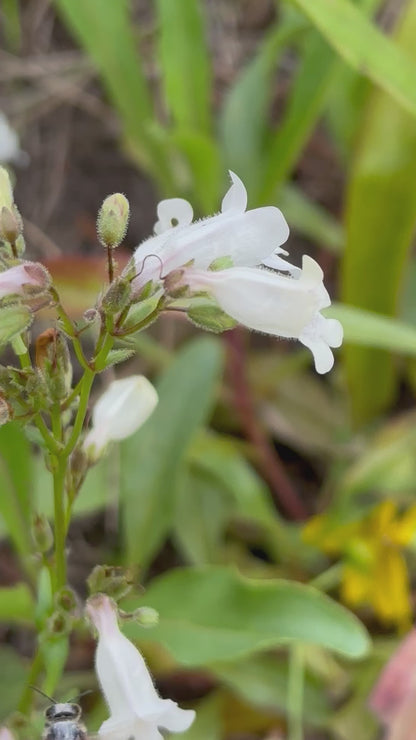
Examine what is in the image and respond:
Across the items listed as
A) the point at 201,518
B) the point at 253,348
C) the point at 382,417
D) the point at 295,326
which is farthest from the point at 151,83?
the point at 295,326

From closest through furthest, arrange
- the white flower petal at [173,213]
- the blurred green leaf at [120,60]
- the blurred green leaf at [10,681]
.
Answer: the white flower petal at [173,213] → the blurred green leaf at [10,681] → the blurred green leaf at [120,60]

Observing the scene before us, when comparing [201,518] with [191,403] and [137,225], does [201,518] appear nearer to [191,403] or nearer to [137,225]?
[191,403]

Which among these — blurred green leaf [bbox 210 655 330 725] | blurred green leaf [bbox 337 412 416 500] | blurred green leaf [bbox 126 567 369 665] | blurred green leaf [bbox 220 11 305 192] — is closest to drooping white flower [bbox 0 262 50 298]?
blurred green leaf [bbox 126 567 369 665]

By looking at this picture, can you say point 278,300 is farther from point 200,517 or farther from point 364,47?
point 200,517

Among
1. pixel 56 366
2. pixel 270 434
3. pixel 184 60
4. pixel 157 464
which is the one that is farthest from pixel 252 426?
pixel 56 366

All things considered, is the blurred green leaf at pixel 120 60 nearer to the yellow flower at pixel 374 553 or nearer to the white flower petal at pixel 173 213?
the yellow flower at pixel 374 553

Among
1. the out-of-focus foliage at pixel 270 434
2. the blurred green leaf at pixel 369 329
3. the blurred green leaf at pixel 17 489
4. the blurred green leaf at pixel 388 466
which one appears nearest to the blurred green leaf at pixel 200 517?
the out-of-focus foliage at pixel 270 434
